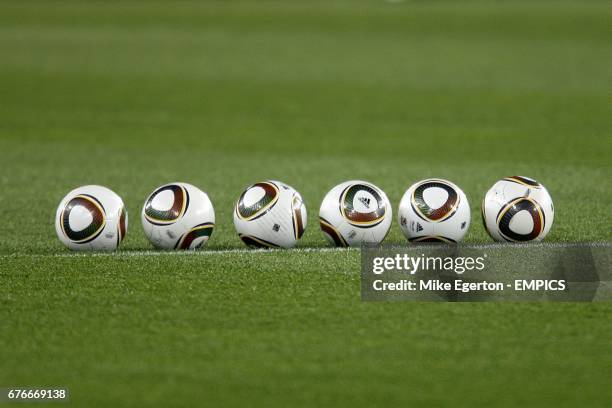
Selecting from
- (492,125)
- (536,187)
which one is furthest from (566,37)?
(536,187)

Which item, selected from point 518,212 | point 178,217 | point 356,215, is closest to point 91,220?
point 178,217

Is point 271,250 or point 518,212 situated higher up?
point 518,212

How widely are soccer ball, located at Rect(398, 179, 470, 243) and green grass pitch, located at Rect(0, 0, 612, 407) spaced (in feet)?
1.99

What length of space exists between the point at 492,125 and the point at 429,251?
13.8 metres

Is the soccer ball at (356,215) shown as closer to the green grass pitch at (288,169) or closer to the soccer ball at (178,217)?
the green grass pitch at (288,169)

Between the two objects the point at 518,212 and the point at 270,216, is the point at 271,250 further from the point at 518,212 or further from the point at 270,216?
the point at 518,212

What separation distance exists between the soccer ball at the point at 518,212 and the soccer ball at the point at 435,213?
12.4 inches

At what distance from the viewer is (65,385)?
648 centimetres

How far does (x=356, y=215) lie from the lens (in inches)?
384

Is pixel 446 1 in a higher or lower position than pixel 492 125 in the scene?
Answer: higher

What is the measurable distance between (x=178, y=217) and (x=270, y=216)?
2.71 ft

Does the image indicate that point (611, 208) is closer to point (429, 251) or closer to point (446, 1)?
point (429, 251)

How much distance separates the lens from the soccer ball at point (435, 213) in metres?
9.74

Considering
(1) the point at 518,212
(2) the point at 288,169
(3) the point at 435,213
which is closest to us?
(3) the point at 435,213
